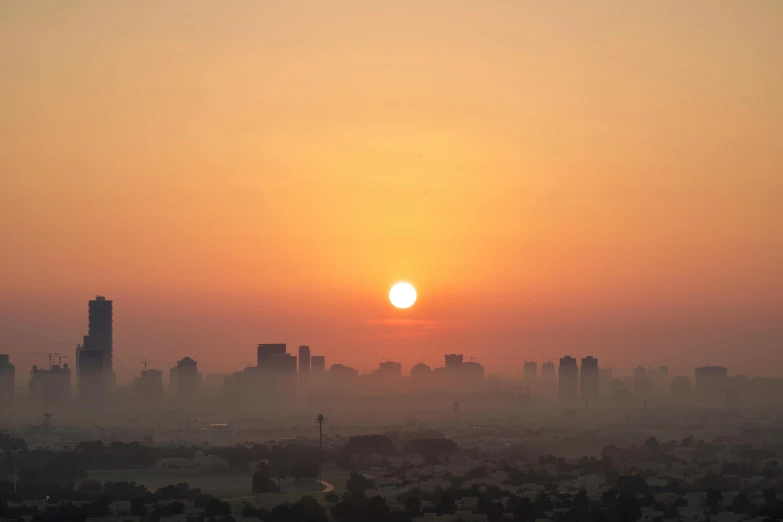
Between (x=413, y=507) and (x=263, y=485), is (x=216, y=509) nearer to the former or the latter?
(x=413, y=507)

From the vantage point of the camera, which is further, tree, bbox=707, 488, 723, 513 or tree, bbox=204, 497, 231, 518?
tree, bbox=707, 488, 723, 513

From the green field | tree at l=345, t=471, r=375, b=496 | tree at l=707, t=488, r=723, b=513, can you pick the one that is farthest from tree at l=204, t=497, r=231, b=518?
tree at l=707, t=488, r=723, b=513

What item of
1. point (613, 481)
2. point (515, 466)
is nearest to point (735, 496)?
point (613, 481)

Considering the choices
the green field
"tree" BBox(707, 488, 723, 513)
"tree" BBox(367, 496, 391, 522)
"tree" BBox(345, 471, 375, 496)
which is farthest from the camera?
the green field

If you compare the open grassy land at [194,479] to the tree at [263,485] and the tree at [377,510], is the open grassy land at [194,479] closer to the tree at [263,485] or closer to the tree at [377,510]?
the tree at [263,485]

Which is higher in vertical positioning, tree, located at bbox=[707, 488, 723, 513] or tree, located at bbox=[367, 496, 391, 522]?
tree, located at bbox=[367, 496, 391, 522]

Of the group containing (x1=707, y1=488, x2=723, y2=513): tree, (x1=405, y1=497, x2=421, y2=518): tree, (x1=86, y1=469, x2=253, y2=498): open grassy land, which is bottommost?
(x1=86, y1=469, x2=253, y2=498): open grassy land

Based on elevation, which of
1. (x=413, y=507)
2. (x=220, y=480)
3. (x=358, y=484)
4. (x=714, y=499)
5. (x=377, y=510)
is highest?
(x=377, y=510)

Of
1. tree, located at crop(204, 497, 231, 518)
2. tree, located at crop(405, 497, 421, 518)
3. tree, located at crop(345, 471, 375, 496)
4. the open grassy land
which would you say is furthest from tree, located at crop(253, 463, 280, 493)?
tree, located at crop(405, 497, 421, 518)

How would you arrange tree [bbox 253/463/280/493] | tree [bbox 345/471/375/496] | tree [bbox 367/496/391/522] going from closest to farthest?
tree [bbox 367/496/391/522] < tree [bbox 345/471/375/496] < tree [bbox 253/463/280/493]

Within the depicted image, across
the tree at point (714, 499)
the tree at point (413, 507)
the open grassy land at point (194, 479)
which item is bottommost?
the open grassy land at point (194, 479)

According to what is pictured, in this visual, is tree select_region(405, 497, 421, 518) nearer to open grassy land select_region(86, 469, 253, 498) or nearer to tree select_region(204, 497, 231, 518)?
tree select_region(204, 497, 231, 518)

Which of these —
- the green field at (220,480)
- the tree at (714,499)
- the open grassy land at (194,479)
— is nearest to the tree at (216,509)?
the green field at (220,480)

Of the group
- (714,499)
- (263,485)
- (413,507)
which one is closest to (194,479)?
(263,485)
